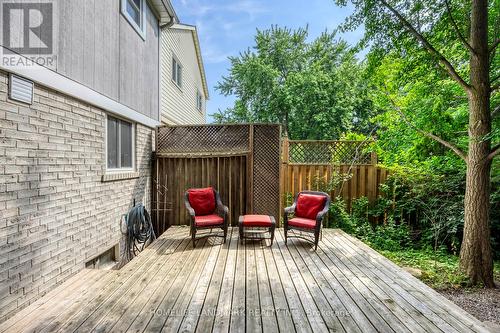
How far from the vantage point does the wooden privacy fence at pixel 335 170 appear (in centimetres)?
639

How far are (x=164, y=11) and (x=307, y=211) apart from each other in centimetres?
557

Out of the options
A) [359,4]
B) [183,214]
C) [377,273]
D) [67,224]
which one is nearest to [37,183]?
[67,224]

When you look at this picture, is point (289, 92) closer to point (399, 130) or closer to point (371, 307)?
point (399, 130)

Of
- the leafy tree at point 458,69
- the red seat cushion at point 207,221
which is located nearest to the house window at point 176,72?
the red seat cushion at point 207,221

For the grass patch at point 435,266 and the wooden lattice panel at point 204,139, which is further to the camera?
the wooden lattice panel at point 204,139

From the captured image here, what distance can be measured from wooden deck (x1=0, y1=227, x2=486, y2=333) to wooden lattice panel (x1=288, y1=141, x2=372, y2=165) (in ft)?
8.93

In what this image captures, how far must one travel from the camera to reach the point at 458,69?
16.7 ft

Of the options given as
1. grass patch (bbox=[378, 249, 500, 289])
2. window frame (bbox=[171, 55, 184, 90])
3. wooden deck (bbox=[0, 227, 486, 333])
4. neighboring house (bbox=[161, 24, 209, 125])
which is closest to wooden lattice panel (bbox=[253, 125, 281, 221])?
wooden deck (bbox=[0, 227, 486, 333])

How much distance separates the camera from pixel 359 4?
4.58 metres

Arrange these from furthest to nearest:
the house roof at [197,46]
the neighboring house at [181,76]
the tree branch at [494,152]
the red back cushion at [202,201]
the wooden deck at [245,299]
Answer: the house roof at [197,46], the neighboring house at [181,76], the red back cushion at [202,201], the tree branch at [494,152], the wooden deck at [245,299]

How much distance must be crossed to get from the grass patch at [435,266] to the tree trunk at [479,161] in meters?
0.22

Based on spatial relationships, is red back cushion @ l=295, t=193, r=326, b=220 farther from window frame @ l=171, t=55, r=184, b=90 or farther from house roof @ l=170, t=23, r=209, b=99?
house roof @ l=170, t=23, r=209, b=99

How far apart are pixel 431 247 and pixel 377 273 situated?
295 centimetres

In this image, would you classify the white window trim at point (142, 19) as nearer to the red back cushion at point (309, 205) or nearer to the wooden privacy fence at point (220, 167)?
the wooden privacy fence at point (220, 167)
